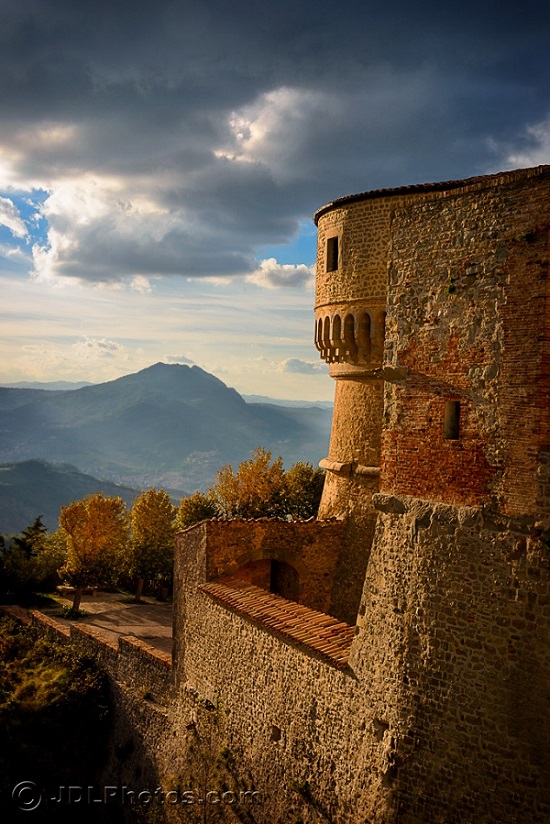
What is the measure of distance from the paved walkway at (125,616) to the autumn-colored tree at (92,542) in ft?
4.05

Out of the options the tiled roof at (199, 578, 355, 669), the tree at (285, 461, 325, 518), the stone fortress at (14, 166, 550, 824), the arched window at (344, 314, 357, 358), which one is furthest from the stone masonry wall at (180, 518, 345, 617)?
the tree at (285, 461, 325, 518)

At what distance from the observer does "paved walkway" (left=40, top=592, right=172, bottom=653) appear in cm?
2828

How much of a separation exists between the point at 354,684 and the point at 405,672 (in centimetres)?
143

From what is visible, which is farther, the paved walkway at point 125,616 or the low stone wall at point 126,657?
the paved walkway at point 125,616

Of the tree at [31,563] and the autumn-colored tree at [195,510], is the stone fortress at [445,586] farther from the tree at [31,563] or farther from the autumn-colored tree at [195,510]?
the autumn-colored tree at [195,510]

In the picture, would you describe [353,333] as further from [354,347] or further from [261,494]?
[261,494]

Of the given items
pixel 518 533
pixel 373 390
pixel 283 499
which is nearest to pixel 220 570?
pixel 373 390

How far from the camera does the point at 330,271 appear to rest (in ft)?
69.4

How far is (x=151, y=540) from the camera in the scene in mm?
37438

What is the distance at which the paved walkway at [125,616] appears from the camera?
28.3m

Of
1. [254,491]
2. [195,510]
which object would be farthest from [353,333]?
[195,510]

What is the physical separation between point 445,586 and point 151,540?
94.0 ft

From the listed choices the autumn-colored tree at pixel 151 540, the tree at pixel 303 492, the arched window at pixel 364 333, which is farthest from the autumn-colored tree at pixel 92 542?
the arched window at pixel 364 333

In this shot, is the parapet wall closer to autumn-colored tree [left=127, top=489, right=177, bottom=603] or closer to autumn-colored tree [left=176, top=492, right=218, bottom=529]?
autumn-colored tree [left=127, top=489, right=177, bottom=603]
